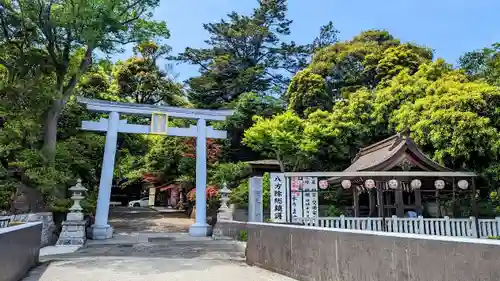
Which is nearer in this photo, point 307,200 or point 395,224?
point 395,224

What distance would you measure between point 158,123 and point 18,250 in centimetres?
1059

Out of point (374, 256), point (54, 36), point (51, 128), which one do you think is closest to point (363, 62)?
point (54, 36)

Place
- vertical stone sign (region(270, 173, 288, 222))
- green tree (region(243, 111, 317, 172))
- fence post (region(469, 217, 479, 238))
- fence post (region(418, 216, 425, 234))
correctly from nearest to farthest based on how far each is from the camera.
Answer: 1. fence post (region(469, 217, 479, 238))
2. vertical stone sign (region(270, 173, 288, 222))
3. fence post (region(418, 216, 425, 234))
4. green tree (region(243, 111, 317, 172))

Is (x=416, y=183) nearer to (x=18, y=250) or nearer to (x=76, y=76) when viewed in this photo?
(x=18, y=250)

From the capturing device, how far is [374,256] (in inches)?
154

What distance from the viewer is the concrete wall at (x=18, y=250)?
446 centimetres

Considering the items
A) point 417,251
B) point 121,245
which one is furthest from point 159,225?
point 417,251

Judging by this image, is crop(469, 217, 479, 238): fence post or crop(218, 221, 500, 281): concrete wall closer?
crop(218, 221, 500, 281): concrete wall

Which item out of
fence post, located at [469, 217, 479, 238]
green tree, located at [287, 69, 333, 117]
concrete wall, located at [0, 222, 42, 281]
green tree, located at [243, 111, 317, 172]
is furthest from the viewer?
green tree, located at [287, 69, 333, 117]

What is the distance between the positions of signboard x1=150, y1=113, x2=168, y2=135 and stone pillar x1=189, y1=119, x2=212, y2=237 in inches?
59.1

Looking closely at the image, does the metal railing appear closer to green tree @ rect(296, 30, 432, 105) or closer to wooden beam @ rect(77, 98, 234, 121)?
wooden beam @ rect(77, 98, 234, 121)

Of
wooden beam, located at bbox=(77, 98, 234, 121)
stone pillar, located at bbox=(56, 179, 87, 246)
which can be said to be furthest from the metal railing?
stone pillar, located at bbox=(56, 179, 87, 246)

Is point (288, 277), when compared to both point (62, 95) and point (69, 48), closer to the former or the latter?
point (62, 95)

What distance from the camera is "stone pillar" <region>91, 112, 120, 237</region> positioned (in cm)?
1383
